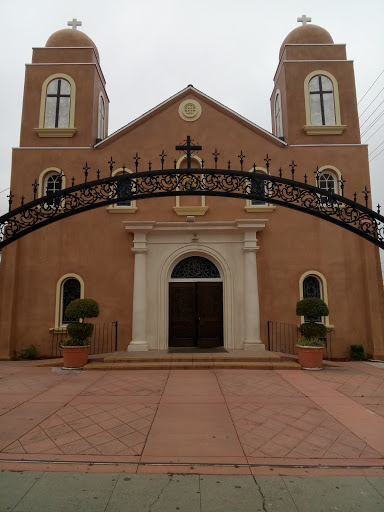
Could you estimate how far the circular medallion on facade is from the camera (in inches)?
534

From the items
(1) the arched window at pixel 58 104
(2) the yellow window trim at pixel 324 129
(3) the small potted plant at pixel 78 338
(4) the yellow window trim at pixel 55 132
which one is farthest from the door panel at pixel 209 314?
(1) the arched window at pixel 58 104

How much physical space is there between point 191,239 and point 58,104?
24.0 feet

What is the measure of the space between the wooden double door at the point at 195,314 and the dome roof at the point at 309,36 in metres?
10.2

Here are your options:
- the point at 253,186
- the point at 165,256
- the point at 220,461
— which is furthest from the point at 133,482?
the point at 165,256

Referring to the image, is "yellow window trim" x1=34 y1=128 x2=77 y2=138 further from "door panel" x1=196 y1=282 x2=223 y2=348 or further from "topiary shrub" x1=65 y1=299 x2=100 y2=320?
"door panel" x1=196 y1=282 x2=223 y2=348

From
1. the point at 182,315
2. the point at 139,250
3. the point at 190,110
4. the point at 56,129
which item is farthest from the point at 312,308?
the point at 56,129

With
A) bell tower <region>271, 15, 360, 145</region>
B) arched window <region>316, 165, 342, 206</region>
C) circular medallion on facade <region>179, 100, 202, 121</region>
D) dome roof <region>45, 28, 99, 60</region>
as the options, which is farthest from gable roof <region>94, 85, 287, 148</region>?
dome roof <region>45, 28, 99, 60</region>

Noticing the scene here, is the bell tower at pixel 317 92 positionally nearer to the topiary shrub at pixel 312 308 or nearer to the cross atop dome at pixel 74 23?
the topiary shrub at pixel 312 308

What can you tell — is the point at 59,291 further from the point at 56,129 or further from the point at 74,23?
the point at 74,23

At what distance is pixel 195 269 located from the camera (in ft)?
42.5

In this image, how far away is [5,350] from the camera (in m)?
11.9

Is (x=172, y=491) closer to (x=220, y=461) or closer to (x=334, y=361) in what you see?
(x=220, y=461)

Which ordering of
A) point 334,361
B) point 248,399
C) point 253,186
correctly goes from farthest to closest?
point 334,361, point 248,399, point 253,186

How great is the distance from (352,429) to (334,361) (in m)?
6.79
